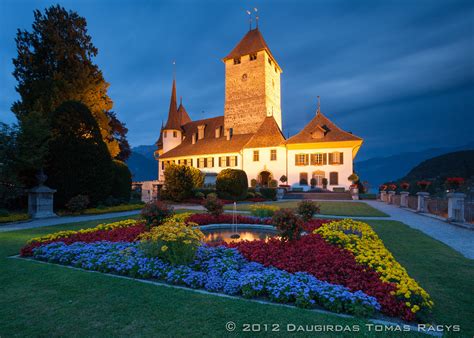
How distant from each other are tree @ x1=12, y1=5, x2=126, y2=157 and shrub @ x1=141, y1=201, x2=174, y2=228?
577 inches

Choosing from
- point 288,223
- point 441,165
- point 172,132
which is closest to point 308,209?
point 288,223

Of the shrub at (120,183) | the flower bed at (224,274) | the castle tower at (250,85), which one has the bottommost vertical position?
the flower bed at (224,274)

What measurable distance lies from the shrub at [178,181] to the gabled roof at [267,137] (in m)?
16.6

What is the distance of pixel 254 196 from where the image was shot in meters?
26.5

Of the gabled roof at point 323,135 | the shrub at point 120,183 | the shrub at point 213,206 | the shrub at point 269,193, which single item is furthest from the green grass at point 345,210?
the gabled roof at point 323,135

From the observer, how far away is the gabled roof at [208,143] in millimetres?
39656

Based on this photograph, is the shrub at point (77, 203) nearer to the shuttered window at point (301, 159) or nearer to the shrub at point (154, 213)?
the shrub at point (154, 213)

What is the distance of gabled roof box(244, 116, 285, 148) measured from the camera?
35719mm

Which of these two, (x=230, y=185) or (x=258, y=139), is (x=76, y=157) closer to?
(x=230, y=185)

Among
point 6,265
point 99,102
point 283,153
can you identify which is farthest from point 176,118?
point 6,265

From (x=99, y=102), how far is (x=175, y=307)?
71.0ft

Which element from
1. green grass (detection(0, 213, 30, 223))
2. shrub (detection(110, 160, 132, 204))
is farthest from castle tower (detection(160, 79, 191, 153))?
green grass (detection(0, 213, 30, 223))

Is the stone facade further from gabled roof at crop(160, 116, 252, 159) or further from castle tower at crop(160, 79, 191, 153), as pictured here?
castle tower at crop(160, 79, 191, 153)

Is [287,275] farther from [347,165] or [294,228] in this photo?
[347,165]
